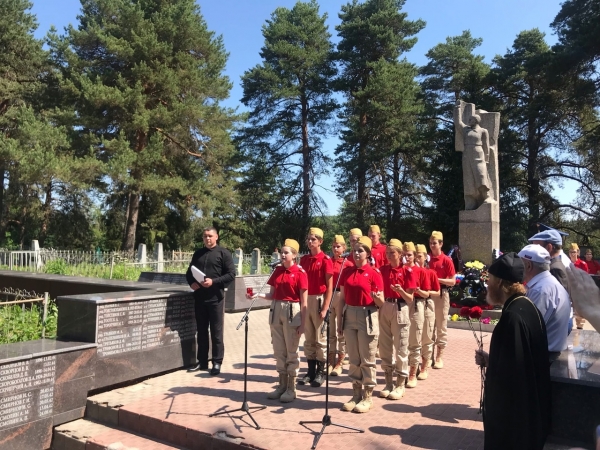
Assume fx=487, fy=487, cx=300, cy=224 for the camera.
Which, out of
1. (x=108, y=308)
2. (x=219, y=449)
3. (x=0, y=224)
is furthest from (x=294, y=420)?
(x=0, y=224)

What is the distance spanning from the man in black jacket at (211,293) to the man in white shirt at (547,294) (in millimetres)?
3932

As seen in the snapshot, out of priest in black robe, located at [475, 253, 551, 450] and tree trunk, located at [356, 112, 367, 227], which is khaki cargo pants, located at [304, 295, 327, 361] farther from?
tree trunk, located at [356, 112, 367, 227]

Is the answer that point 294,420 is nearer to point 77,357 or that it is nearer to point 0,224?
point 77,357

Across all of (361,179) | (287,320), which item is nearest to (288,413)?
(287,320)

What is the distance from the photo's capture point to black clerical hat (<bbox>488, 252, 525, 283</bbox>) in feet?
10.4

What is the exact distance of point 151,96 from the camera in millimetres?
25344

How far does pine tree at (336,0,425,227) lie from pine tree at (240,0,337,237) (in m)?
1.39

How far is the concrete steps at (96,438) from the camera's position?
4.53 meters

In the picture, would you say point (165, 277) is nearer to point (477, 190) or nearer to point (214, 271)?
point (214, 271)

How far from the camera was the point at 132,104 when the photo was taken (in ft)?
77.5

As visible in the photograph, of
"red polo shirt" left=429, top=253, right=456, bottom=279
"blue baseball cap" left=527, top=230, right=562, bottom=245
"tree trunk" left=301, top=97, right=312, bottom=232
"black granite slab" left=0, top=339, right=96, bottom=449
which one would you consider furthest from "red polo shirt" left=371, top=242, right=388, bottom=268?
"tree trunk" left=301, top=97, right=312, bottom=232

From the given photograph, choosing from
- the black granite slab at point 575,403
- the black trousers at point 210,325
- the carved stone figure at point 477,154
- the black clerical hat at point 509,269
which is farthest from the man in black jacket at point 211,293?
the carved stone figure at point 477,154

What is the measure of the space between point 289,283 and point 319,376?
1435mm

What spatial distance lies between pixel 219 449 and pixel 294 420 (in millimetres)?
786
